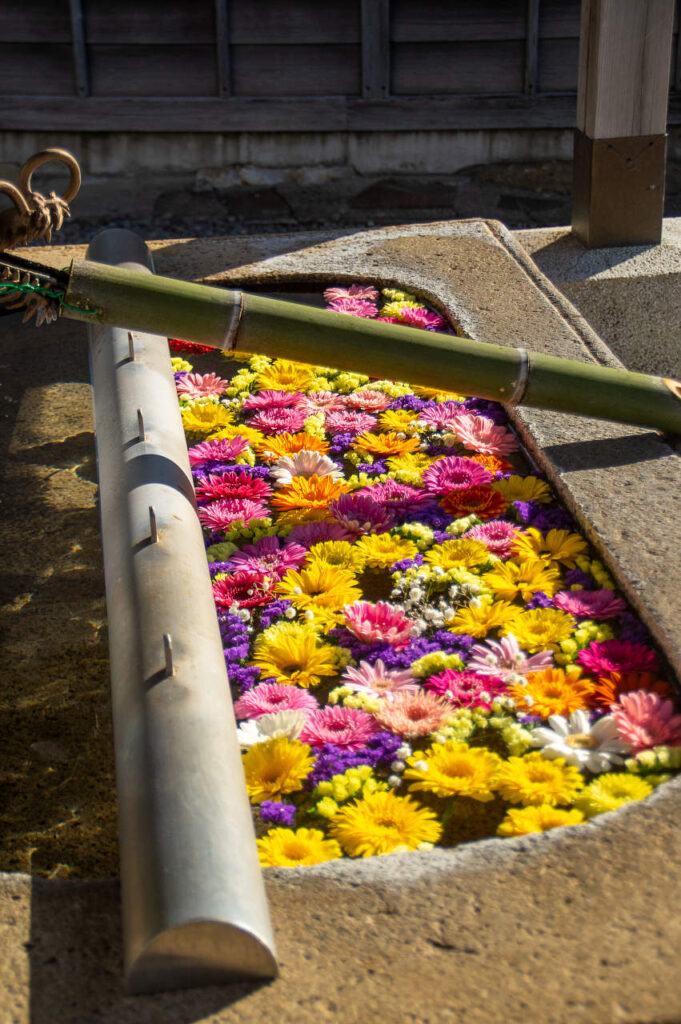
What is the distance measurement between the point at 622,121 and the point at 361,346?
5.97ft

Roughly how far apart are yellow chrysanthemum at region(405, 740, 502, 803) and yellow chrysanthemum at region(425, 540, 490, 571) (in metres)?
0.51

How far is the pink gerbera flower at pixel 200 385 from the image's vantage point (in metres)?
2.83

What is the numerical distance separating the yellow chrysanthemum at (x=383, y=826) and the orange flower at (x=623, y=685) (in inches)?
14.4

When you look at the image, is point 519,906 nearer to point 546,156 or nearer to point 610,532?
point 610,532

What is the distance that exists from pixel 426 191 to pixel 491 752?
448 centimetres

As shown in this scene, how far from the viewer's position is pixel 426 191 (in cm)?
565

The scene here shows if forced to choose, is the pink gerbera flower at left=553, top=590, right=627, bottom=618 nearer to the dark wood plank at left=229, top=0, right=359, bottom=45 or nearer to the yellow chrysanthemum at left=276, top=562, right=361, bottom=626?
the yellow chrysanthemum at left=276, top=562, right=361, bottom=626

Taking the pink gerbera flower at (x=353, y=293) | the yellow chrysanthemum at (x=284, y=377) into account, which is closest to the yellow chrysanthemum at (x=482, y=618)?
the yellow chrysanthemum at (x=284, y=377)

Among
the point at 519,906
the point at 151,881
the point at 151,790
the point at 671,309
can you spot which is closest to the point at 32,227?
the point at 151,790

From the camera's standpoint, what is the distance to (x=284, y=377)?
2914 millimetres

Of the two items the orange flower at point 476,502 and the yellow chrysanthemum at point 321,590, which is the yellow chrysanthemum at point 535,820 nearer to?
the yellow chrysanthemum at point 321,590

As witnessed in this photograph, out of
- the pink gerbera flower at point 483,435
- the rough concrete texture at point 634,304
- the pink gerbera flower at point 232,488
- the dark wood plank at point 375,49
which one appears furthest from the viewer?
the dark wood plank at point 375,49

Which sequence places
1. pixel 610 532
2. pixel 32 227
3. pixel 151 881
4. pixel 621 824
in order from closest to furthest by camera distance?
1. pixel 151 881
2. pixel 621 824
3. pixel 32 227
4. pixel 610 532

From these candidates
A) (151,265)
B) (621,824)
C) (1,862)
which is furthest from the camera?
Answer: (151,265)
